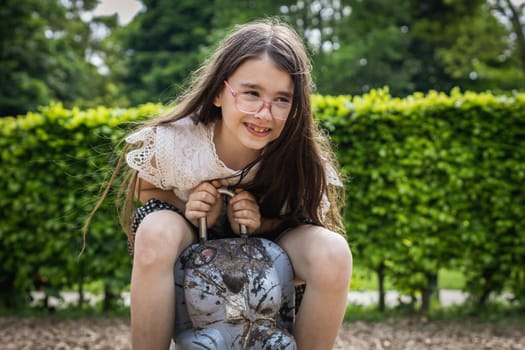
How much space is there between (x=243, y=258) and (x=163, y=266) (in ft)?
0.85

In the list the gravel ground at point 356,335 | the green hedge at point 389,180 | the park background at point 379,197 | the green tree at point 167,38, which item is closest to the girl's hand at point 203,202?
the gravel ground at point 356,335

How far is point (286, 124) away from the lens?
212cm

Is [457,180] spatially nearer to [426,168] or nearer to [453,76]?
[426,168]

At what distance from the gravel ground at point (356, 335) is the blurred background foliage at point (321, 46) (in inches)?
362

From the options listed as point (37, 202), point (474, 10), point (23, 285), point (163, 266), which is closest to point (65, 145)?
point (37, 202)

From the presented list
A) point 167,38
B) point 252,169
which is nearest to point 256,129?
point 252,169

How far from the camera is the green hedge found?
4.37m

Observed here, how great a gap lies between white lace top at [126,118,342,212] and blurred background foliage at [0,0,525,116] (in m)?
10.8

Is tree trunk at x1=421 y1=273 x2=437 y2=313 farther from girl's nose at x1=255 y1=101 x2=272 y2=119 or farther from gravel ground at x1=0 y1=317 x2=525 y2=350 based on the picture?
girl's nose at x1=255 y1=101 x2=272 y2=119

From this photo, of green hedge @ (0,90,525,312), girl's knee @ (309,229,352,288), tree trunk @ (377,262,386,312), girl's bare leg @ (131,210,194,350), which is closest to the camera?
girl's bare leg @ (131,210,194,350)

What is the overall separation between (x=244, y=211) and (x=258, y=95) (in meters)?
0.42

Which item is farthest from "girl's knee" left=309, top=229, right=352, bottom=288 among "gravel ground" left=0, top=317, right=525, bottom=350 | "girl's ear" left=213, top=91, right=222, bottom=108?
"gravel ground" left=0, top=317, right=525, bottom=350

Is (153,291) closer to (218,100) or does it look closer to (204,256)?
(204,256)

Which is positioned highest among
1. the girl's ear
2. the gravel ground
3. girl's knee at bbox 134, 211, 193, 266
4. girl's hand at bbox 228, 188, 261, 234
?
the girl's ear
